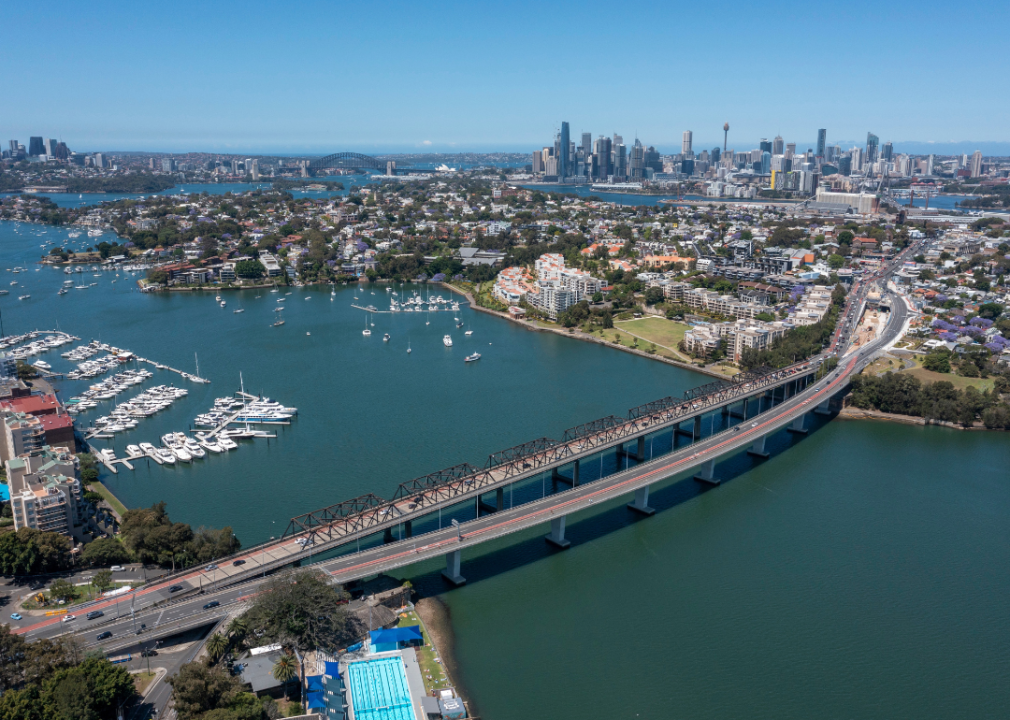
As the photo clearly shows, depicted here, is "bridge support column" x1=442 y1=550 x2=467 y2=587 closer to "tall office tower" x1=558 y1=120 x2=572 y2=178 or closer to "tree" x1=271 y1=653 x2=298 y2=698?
"tree" x1=271 y1=653 x2=298 y2=698

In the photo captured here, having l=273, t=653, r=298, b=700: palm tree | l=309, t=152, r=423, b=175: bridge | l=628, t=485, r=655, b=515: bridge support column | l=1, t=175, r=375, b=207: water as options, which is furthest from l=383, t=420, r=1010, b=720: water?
l=309, t=152, r=423, b=175: bridge

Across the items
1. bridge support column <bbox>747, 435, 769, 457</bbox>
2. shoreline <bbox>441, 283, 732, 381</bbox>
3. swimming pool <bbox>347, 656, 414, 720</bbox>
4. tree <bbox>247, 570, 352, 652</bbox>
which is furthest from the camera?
shoreline <bbox>441, 283, 732, 381</bbox>


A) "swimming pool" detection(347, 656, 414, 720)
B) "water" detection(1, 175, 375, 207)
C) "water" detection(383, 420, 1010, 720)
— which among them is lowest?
"water" detection(383, 420, 1010, 720)

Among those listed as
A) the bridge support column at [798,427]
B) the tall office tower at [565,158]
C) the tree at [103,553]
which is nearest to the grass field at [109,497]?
the tree at [103,553]

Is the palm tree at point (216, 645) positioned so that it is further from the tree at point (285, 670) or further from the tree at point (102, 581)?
the tree at point (102, 581)

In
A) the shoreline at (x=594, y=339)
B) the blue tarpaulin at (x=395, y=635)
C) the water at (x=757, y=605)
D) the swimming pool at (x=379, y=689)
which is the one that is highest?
the shoreline at (x=594, y=339)

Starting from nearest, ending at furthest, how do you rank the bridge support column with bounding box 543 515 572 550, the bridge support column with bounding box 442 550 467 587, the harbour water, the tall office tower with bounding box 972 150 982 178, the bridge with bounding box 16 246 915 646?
the harbour water → the bridge with bounding box 16 246 915 646 → the bridge support column with bounding box 442 550 467 587 → the bridge support column with bounding box 543 515 572 550 → the tall office tower with bounding box 972 150 982 178

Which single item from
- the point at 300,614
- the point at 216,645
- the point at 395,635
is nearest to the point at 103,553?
the point at 216,645

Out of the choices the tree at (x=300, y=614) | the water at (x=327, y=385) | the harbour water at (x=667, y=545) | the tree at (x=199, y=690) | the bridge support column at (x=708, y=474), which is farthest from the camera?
the bridge support column at (x=708, y=474)
